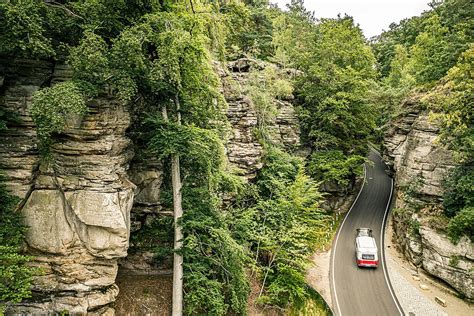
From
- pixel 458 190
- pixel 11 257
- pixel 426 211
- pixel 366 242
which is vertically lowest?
pixel 366 242

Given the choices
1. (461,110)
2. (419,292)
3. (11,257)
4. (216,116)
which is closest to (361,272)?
(419,292)

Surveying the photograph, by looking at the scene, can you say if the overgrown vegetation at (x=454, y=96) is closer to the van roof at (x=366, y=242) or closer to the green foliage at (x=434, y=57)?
the green foliage at (x=434, y=57)

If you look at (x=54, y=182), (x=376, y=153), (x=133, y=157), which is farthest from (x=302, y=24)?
(x=54, y=182)

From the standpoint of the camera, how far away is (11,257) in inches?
357

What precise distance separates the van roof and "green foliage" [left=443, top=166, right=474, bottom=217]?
201 inches

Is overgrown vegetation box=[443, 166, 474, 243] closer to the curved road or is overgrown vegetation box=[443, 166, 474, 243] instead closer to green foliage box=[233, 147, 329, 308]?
the curved road

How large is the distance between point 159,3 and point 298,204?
1293cm

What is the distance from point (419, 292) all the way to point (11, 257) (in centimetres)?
2126

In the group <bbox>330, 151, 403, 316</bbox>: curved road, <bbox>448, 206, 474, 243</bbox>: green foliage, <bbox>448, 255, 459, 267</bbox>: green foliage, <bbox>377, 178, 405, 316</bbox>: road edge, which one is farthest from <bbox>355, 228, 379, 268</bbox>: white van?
<bbox>448, 206, 474, 243</bbox>: green foliage

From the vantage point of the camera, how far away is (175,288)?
479 inches

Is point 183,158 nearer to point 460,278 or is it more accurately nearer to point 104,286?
point 104,286

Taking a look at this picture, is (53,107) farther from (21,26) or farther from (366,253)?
(366,253)

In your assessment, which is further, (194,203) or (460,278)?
(460,278)

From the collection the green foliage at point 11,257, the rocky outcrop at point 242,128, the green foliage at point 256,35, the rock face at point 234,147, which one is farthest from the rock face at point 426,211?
the green foliage at point 11,257
